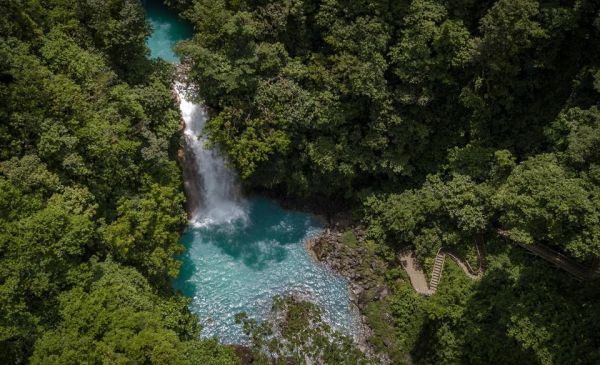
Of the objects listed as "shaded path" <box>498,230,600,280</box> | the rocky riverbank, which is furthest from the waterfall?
"shaded path" <box>498,230,600,280</box>

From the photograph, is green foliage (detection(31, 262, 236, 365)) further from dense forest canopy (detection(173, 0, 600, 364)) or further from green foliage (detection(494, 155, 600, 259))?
green foliage (detection(494, 155, 600, 259))

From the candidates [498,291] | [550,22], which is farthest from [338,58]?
[498,291]

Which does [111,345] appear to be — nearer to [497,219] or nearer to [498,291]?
[498,291]

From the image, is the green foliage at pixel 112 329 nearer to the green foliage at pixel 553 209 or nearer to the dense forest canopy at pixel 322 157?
the dense forest canopy at pixel 322 157

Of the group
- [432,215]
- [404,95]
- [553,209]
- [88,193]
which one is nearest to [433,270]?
[432,215]

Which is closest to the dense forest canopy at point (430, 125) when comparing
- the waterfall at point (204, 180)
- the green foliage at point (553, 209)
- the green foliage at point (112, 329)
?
the green foliage at point (553, 209)

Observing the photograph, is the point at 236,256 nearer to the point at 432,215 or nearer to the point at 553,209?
the point at 432,215
